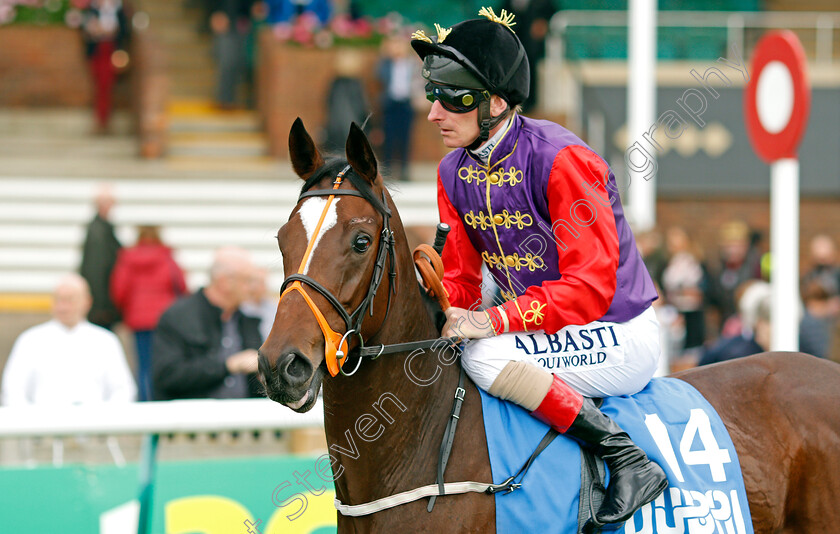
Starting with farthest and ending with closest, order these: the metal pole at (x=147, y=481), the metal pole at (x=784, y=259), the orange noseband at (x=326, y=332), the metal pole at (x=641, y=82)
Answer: the metal pole at (x=641, y=82), the metal pole at (x=784, y=259), the metal pole at (x=147, y=481), the orange noseband at (x=326, y=332)

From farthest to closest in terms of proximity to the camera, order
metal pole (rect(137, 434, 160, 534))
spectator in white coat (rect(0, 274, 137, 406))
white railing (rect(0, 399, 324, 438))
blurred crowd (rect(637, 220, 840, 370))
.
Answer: blurred crowd (rect(637, 220, 840, 370)), spectator in white coat (rect(0, 274, 137, 406)), metal pole (rect(137, 434, 160, 534)), white railing (rect(0, 399, 324, 438))

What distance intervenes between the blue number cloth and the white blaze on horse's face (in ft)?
2.84

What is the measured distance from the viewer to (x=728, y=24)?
13750 millimetres

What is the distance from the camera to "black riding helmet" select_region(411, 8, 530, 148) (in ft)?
11.3

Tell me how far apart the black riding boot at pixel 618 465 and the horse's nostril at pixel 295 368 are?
40.5 inches

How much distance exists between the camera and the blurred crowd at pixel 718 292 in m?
8.30

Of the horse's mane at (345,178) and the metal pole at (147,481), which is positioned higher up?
the horse's mane at (345,178)

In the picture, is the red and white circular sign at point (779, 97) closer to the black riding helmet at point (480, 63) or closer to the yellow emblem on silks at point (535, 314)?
the black riding helmet at point (480, 63)

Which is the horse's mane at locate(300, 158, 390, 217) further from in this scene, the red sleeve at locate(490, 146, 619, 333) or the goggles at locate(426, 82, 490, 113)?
the red sleeve at locate(490, 146, 619, 333)

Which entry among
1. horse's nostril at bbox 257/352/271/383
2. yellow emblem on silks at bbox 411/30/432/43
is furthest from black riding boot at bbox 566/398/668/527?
yellow emblem on silks at bbox 411/30/432/43

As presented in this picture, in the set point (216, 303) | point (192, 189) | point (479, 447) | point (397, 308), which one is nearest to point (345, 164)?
point (397, 308)

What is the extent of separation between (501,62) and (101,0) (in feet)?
40.2

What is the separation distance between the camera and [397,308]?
330cm

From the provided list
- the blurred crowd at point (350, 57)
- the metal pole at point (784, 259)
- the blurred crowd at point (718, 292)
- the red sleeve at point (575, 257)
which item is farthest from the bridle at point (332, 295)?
the blurred crowd at point (350, 57)
